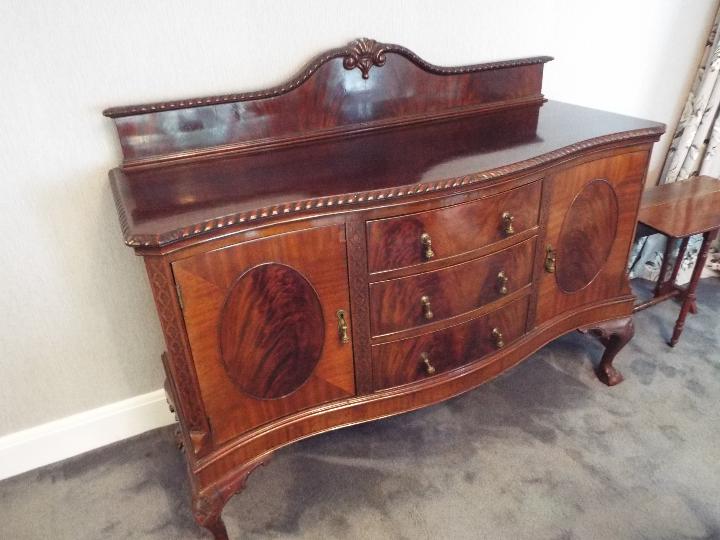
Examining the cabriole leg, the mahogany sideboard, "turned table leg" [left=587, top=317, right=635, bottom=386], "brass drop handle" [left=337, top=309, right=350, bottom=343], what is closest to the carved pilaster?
the mahogany sideboard

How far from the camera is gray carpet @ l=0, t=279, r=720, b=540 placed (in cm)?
132

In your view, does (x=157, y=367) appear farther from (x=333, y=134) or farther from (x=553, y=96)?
(x=553, y=96)

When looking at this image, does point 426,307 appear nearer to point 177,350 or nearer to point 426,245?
point 426,245

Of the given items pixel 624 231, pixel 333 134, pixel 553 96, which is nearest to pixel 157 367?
pixel 333 134

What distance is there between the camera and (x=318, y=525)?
1325 millimetres

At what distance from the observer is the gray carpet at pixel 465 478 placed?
1.32 meters

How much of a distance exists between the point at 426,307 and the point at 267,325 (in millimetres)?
358

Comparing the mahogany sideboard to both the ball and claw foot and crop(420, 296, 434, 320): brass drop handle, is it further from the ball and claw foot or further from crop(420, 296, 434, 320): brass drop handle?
the ball and claw foot

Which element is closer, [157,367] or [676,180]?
[157,367]

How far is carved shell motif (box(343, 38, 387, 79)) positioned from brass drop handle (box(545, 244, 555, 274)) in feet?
2.15

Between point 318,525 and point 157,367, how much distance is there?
26.6 inches

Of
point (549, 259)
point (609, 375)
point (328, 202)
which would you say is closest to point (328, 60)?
point (328, 202)

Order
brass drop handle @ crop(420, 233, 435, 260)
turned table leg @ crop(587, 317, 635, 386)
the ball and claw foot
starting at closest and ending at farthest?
brass drop handle @ crop(420, 233, 435, 260)
turned table leg @ crop(587, 317, 635, 386)
the ball and claw foot

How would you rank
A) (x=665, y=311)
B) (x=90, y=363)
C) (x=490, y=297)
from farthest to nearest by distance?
(x=665, y=311) → (x=90, y=363) → (x=490, y=297)
